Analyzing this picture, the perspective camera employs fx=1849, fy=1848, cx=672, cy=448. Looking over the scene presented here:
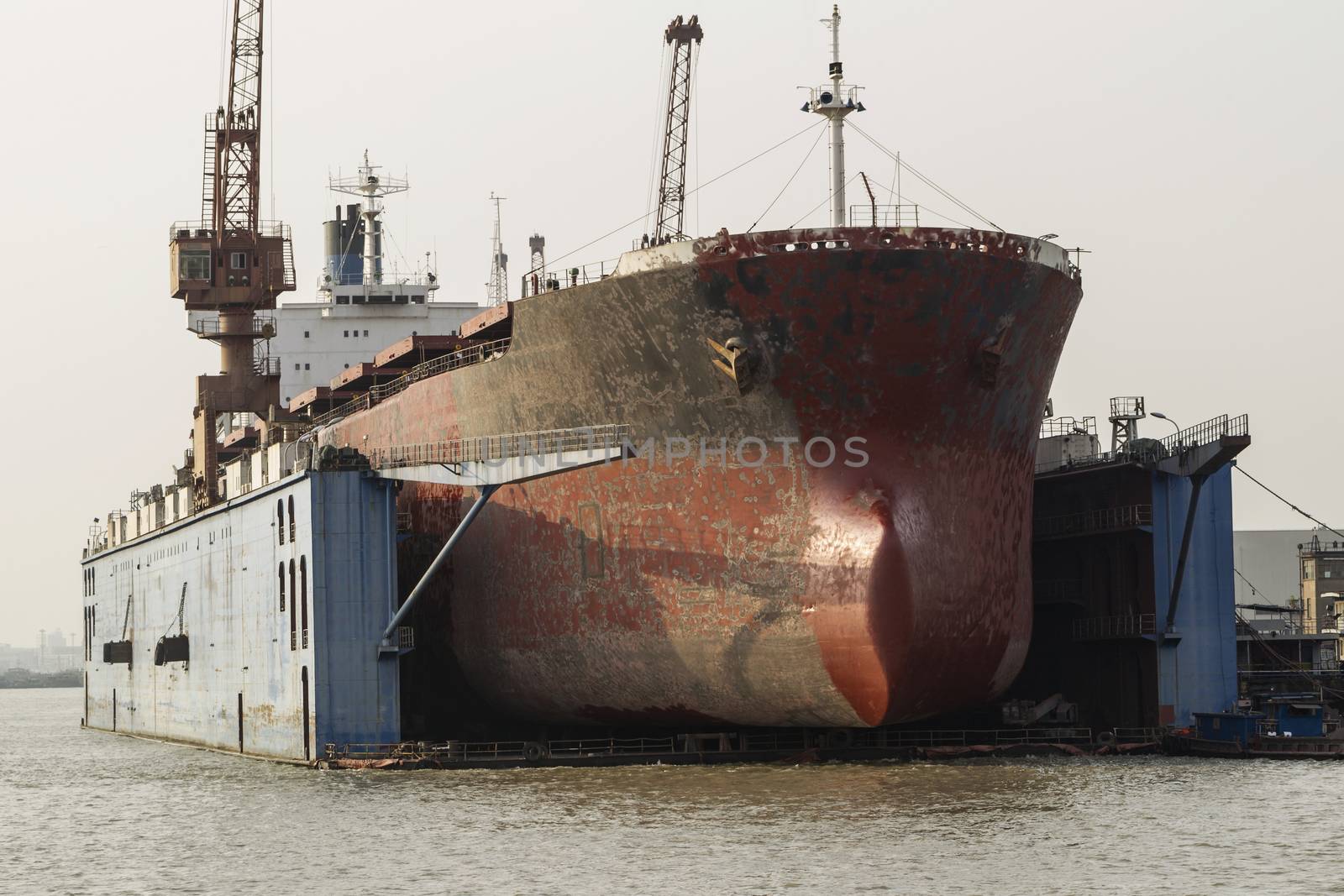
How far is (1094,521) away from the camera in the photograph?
3788 centimetres

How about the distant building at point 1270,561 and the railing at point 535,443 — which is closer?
the railing at point 535,443

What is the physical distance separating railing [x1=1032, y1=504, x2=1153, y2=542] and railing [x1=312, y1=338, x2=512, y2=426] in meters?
12.3

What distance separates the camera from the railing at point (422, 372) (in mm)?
37125

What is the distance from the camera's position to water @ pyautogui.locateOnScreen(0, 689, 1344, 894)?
22.0m

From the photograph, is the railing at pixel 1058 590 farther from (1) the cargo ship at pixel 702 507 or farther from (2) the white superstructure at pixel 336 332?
(2) the white superstructure at pixel 336 332

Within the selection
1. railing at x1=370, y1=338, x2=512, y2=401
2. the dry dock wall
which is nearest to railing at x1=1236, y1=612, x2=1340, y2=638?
railing at x1=370, y1=338, x2=512, y2=401

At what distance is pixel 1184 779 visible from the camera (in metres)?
30.5

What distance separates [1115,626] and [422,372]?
15.6m

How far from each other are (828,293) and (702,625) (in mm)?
6160

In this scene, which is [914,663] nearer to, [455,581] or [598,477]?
[598,477]

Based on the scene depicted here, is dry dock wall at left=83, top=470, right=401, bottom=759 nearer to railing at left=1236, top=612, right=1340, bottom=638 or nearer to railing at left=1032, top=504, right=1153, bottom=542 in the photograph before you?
railing at left=1032, top=504, right=1153, bottom=542

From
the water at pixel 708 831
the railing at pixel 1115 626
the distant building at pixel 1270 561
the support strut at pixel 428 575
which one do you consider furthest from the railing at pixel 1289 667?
the distant building at pixel 1270 561

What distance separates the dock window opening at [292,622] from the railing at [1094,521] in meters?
15.7

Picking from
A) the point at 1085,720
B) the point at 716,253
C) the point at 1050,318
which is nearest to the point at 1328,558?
the point at 1085,720
